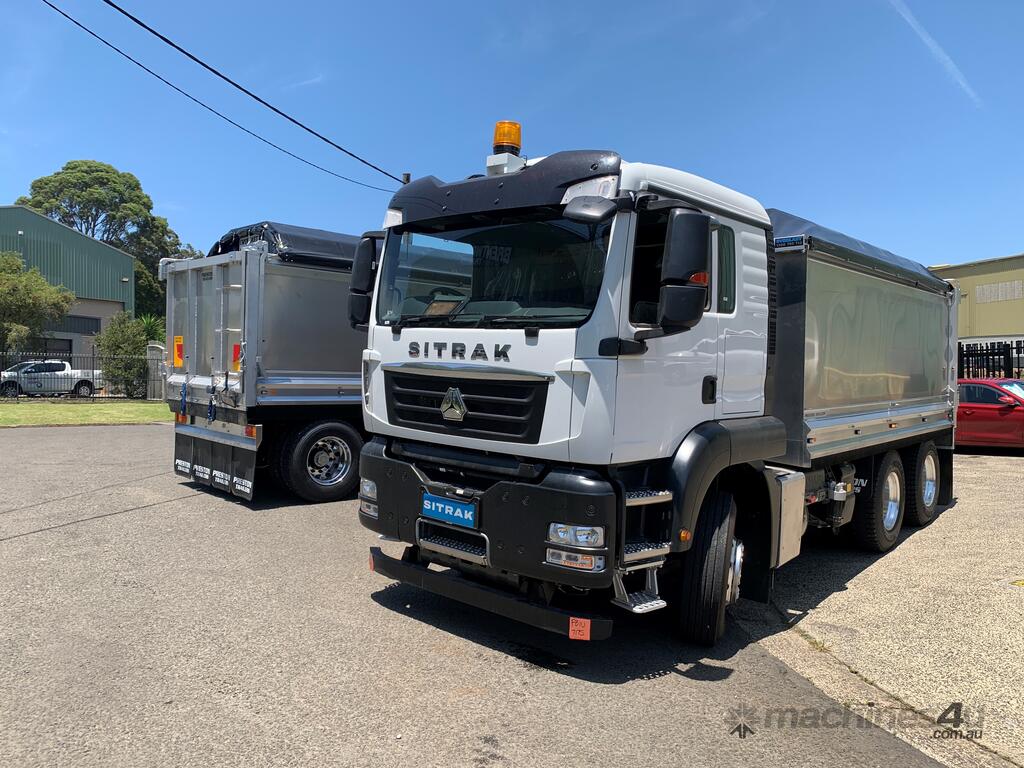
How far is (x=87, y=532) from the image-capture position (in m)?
6.95

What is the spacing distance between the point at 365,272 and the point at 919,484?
6.56 metres

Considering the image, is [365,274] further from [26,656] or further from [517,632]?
[26,656]

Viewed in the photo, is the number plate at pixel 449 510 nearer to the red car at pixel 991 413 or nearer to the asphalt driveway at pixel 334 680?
the asphalt driveway at pixel 334 680

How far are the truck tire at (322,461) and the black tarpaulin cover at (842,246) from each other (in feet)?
18.0

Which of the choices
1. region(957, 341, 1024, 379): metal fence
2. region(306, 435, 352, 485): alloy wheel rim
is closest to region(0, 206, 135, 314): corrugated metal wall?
region(306, 435, 352, 485): alloy wheel rim

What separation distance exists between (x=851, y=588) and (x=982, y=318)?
1240 inches

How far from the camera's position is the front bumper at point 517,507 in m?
3.81

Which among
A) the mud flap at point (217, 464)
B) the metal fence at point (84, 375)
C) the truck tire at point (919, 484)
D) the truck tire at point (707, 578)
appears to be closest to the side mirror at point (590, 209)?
the truck tire at point (707, 578)

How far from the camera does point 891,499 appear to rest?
294 inches

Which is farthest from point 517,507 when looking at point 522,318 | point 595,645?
point 595,645

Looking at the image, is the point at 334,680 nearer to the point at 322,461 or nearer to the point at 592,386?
the point at 592,386

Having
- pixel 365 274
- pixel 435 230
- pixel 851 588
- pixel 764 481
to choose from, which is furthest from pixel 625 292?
pixel 851 588

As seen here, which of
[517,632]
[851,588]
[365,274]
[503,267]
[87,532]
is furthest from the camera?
[87,532]

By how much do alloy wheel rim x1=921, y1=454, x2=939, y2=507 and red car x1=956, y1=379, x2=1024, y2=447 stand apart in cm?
590
